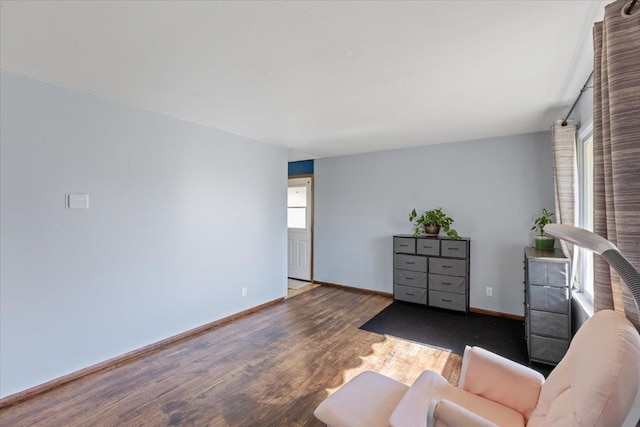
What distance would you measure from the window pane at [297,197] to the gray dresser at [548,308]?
151 inches

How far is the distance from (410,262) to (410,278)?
0.23 metres

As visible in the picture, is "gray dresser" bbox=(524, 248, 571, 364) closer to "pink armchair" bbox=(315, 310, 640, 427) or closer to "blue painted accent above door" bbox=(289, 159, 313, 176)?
"pink armchair" bbox=(315, 310, 640, 427)

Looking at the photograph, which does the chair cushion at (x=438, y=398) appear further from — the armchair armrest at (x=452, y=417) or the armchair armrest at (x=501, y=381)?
the armchair armrest at (x=452, y=417)

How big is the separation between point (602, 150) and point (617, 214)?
33 centimetres

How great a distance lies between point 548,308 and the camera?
2.67 m

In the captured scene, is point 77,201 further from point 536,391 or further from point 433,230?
point 433,230

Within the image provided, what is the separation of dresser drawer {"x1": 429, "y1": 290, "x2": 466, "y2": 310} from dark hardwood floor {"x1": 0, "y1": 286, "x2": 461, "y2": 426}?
3.80 ft

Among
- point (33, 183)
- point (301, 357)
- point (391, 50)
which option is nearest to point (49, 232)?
point (33, 183)

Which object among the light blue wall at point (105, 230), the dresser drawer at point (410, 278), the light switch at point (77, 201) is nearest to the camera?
the light blue wall at point (105, 230)

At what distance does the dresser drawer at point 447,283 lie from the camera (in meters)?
3.95

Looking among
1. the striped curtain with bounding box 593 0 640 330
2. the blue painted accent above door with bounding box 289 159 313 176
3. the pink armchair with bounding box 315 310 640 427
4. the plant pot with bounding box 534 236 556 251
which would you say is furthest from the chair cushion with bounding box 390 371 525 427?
the blue painted accent above door with bounding box 289 159 313 176

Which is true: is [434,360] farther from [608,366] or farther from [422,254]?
[608,366]

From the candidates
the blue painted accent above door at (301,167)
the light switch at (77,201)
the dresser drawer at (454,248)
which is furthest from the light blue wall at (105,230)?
the dresser drawer at (454,248)

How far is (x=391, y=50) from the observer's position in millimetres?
1849
